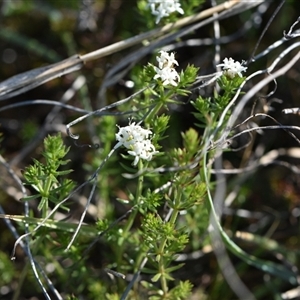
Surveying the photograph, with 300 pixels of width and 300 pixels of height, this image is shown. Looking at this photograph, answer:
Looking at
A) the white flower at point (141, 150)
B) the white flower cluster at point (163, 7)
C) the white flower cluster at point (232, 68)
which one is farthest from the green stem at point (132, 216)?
the white flower cluster at point (163, 7)

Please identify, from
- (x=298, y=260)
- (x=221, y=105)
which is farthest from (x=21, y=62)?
(x=298, y=260)

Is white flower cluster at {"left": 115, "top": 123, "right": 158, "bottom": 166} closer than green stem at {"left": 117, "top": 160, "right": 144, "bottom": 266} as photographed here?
Yes

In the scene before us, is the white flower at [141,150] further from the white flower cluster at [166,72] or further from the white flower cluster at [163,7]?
the white flower cluster at [163,7]

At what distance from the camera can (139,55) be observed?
2.44m

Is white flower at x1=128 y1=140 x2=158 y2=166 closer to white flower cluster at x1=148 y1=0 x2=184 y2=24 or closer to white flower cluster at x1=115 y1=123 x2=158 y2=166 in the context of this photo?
white flower cluster at x1=115 y1=123 x2=158 y2=166

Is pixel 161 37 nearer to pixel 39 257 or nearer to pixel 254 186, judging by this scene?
pixel 254 186

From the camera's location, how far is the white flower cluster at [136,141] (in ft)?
5.63

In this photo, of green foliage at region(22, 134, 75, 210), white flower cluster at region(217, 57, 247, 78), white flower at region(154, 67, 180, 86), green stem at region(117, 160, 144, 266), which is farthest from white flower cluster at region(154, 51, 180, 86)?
green foliage at region(22, 134, 75, 210)

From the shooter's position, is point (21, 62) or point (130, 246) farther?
point (21, 62)

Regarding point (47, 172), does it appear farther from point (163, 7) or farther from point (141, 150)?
point (163, 7)

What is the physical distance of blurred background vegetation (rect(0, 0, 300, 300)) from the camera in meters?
2.48

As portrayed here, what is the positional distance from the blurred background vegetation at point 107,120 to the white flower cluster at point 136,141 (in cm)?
62

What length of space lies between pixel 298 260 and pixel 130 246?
87cm

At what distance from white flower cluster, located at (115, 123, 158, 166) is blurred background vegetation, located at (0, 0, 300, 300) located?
620 millimetres
